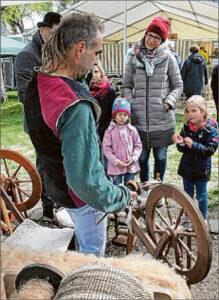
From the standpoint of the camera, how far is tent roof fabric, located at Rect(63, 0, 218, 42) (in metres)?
6.38

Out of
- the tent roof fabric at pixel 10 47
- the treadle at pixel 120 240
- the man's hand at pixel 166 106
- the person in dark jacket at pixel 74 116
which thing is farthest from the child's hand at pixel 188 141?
the tent roof fabric at pixel 10 47

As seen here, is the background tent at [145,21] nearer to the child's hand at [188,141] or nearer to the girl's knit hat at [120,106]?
the girl's knit hat at [120,106]

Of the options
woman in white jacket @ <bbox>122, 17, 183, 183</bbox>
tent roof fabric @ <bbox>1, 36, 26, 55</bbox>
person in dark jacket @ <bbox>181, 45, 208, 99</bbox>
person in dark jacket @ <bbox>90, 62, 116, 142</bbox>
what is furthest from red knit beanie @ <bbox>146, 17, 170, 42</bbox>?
tent roof fabric @ <bbox>1, 36, 26, 55</bbox>

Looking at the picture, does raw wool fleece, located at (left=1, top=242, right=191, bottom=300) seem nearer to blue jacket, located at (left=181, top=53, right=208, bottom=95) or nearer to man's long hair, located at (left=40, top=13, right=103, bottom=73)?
man's long hair, located at (left=40, top=13, right=103, bottom=73)

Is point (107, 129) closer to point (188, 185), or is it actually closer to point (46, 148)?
point (188, 185)

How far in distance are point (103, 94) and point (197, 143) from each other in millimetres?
645

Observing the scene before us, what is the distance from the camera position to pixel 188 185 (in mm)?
2383

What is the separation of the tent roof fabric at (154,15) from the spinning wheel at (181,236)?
431cm

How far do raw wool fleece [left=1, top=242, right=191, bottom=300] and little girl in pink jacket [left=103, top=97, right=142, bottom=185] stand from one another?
4.89 ft

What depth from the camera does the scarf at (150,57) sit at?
2436 millimetres

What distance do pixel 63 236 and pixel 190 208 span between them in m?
0.53

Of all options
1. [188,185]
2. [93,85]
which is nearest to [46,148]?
[93,85]

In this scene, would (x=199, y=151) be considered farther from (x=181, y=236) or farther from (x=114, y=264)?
(x=114, y=264)

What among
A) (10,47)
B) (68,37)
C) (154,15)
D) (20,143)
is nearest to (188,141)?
(68,37)
